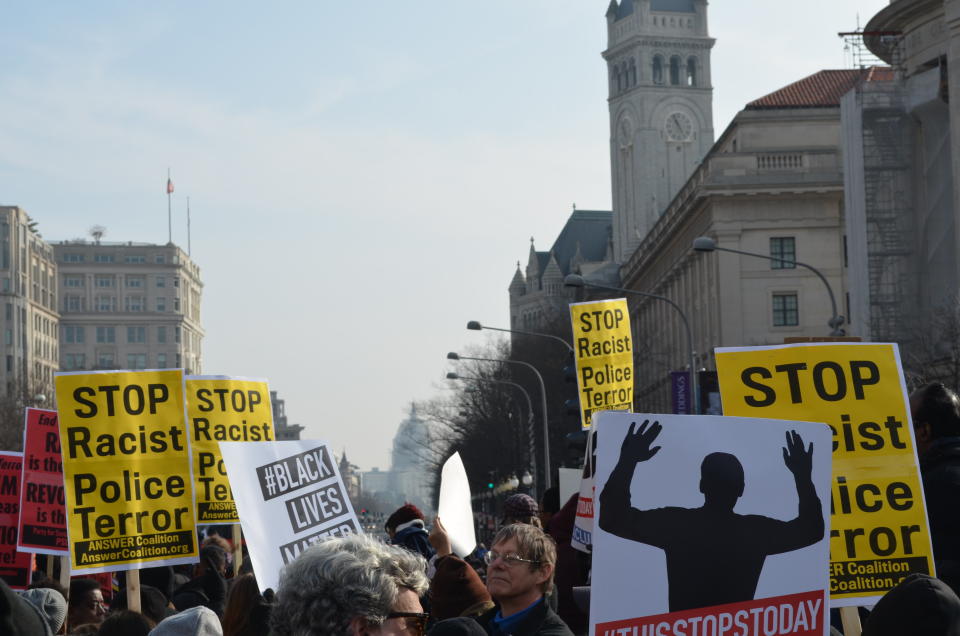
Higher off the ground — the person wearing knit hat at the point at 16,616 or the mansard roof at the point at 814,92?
the mansard roof at the point at 814,92

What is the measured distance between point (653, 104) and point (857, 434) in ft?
471

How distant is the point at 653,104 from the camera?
5866 inches

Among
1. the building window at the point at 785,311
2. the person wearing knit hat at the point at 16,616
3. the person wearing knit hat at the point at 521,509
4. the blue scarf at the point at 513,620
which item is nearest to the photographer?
the person wearing knit hat at the point at 16,616

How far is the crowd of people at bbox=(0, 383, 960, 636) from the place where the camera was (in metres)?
4.09

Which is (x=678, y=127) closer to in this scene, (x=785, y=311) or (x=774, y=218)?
(x=774, y=218)

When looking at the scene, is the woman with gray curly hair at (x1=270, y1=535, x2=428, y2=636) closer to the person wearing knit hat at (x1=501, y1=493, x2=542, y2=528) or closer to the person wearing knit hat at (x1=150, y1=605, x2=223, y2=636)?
the person wearing knit hat at (x1=150, y1=605, x2=223, y2=636)

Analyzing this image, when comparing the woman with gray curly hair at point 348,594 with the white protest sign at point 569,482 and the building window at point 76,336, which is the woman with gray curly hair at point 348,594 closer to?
the white protest sign at point 569,482

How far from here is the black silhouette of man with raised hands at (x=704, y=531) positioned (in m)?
5.50

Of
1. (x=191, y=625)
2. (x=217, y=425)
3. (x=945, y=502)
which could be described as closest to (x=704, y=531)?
(x=191, y=625)

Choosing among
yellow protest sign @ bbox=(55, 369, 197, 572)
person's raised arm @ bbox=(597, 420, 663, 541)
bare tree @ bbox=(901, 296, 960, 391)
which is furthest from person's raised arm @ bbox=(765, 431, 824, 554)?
bare tree @ bbox=(901, 296, 960, 391)

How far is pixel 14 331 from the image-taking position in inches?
6191

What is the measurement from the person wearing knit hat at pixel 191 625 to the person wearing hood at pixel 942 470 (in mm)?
3444

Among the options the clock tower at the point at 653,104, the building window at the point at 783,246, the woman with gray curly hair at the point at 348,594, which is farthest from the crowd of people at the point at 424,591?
the clock tower at the point at 653,104

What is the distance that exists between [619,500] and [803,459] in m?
0.79
